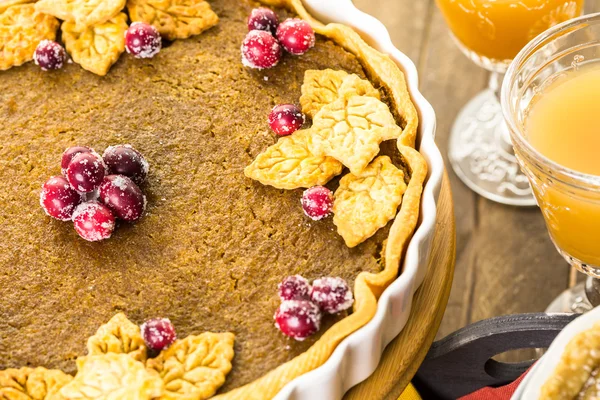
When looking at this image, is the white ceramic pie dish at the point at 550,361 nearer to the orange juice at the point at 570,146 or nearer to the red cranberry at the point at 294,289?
the orange juice at the point at 570,146

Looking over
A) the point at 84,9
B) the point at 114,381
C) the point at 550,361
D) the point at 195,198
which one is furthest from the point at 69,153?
the point at 550,361

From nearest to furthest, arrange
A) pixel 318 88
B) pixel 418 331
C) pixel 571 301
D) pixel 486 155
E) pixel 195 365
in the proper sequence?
pixel 195 365
pixel 418 331
pixel 318 88
pixel 571 301
pixel 486 155

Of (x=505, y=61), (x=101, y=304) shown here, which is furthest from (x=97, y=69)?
(x=505, y=61)

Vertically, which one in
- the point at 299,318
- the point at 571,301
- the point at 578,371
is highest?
the point at 578,371

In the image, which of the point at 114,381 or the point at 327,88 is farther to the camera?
the point at 327,88

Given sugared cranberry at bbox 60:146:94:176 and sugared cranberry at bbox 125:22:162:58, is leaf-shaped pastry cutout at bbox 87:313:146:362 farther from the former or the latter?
sugared cranberry at bbox 125:22:162:58

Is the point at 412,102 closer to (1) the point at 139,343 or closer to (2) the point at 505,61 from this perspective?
(2) the point at 505,61

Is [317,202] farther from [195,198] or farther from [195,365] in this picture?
[195,365]
